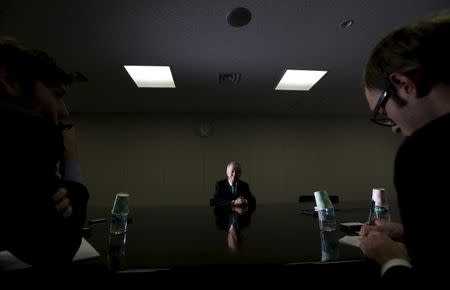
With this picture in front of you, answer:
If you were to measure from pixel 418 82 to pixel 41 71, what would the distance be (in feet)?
3.63

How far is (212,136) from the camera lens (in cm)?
569

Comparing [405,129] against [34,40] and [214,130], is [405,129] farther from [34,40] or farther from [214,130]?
[214,130]

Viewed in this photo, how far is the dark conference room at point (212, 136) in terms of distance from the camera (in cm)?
68

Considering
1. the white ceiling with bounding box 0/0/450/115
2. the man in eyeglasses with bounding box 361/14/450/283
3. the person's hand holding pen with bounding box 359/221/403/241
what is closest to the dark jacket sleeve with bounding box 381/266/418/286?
the man in eyeglasses with bounding box 361/14/450/283

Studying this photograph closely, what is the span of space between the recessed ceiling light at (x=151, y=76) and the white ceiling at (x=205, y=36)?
0.12 m

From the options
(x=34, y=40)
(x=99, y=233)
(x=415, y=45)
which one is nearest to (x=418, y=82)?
(x=415, y=45)

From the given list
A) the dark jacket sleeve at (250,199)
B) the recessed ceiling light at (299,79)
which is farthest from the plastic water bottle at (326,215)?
the recessed ceiling light at (299,79)

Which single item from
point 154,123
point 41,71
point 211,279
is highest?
point 154,123

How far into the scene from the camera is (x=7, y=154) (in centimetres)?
62

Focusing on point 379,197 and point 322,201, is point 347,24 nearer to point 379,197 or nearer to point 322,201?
point 379,197

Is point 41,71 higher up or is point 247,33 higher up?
point 247,33

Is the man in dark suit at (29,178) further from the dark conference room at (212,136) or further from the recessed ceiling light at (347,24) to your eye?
the recessed ceiling light at (347,24)

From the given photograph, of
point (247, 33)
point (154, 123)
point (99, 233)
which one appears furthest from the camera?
point (154, 123)

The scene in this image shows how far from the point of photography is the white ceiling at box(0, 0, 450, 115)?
7.24 feet
